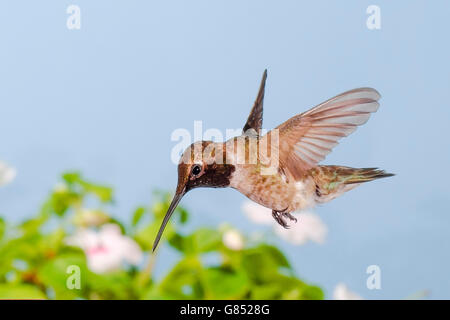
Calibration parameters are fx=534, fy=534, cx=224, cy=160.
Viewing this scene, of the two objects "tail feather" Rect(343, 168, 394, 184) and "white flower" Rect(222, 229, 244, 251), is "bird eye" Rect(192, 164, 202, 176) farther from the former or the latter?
"white flower" Rect(222, 229, 244, 251)

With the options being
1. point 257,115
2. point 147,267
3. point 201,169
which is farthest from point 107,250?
point 201,169

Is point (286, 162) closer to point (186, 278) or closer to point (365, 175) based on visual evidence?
point (365, 175)

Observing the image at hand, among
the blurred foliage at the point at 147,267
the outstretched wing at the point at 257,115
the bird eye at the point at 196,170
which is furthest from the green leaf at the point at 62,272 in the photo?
the bird eye at the point at 196,170

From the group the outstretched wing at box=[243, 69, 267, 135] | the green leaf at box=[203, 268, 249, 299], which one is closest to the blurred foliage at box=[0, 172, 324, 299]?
the green leaf at box=[203, 268, 249, 299]

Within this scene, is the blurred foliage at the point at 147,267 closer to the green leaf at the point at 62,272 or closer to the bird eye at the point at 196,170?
the green leaf at the point at 62,272
